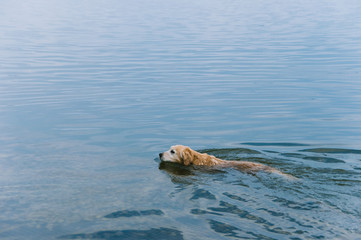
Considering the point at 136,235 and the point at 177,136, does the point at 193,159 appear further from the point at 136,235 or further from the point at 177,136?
the point at 136,235

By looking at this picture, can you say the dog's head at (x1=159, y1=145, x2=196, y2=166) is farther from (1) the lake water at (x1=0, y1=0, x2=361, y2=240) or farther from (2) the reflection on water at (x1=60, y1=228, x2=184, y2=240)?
(2) the reflection on water at (x1=60, y1=228, x2=184, y2=240)

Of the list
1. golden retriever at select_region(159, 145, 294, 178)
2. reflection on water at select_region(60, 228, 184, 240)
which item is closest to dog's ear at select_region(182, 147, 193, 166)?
golden retriever at select_region(159, 145, 294, 178)

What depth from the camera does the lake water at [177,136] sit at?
9.05 m

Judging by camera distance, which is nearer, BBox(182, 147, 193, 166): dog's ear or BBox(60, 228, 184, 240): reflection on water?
BBox(60, 228, 184, 240): reflection on water

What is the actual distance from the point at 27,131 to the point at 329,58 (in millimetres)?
17691

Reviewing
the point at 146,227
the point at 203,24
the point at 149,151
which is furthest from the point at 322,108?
the point at 203,24

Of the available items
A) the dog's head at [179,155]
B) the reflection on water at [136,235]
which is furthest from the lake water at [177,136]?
the dog's head at [179,155]

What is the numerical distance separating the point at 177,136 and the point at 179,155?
2.66m

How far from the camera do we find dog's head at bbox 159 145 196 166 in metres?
12.2

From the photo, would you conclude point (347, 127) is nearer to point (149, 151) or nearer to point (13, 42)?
point (149, 151)

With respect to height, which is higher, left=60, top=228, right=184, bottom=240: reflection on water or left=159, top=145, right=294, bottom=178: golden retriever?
left=159, top=145, right=294, bottom=178: golden retriever

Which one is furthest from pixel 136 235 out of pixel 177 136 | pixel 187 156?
pixel 177 136

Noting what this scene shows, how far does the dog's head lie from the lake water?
0.19m

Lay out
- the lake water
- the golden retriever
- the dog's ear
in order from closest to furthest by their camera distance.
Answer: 1. the lake water
2. the golden retriever
3. the dog's ear
